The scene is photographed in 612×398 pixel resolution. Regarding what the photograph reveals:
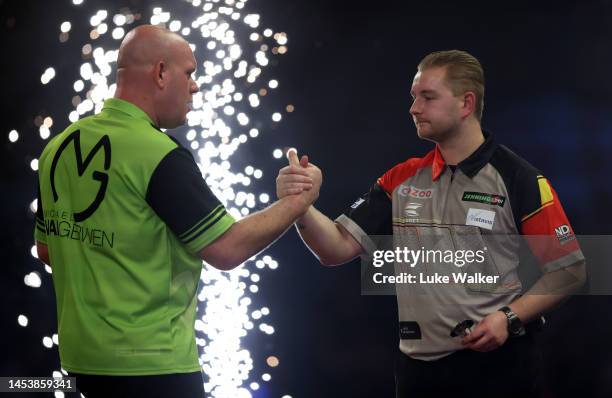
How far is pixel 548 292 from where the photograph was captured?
2.08 meters

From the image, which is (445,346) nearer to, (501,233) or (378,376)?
(501,233)

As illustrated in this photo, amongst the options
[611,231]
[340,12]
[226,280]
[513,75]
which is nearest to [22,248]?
[226,280]

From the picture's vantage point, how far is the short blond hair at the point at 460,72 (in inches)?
88.6

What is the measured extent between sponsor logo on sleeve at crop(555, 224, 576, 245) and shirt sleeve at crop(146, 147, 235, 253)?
0.98m

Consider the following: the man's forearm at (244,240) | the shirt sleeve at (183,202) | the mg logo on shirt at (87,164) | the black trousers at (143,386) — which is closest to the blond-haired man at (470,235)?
the man's forearm at (244,240)

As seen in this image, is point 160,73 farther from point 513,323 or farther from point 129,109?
point 513,323

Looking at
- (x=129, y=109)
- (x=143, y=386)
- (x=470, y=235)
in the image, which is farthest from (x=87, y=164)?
(x=470, y=235)

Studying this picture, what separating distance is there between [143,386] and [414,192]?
3.35ft

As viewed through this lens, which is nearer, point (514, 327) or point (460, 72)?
point (514, 327)

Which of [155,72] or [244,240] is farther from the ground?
[155,72]

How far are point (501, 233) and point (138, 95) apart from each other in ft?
3.42

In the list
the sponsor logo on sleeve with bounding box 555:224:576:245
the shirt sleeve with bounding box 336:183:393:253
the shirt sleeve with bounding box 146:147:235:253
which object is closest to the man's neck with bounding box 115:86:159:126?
the shirt sleeve with bounding box 146:147:235:253

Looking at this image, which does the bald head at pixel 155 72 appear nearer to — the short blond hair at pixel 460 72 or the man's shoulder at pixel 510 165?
the short blond hair at pixel 460 72

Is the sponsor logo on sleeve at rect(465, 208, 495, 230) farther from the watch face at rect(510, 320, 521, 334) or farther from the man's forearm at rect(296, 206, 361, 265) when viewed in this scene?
the man's forearm at rect(296, 206, 361, 265)
